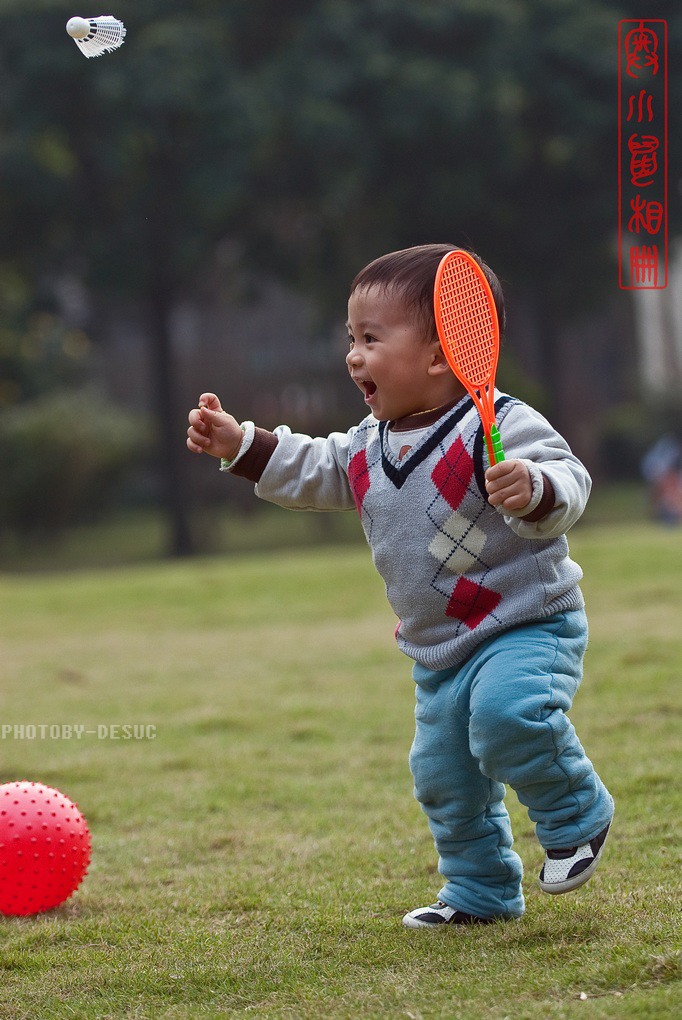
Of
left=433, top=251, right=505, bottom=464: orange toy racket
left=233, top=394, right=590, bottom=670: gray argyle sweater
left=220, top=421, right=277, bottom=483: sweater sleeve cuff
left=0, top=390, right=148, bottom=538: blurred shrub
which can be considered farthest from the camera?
left=0, top=390, right=148, bottom=538: blurred shrub

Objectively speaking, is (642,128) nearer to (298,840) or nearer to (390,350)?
(298,840)

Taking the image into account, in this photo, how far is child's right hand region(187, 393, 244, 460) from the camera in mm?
2875

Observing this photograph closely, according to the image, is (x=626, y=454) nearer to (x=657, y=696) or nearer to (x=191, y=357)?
(x=191, y=357)

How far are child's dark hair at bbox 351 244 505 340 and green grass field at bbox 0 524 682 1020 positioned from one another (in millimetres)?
1252

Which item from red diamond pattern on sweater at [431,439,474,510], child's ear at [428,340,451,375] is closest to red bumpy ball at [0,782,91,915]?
red diamond pattern on sweater at [431,439,474,510]

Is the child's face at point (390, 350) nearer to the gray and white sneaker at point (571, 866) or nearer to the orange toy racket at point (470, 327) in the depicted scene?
the orange toy racket at point (470, 327)

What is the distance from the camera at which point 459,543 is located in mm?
2682

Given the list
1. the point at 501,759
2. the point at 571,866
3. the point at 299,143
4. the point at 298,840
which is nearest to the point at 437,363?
the point at 501,759

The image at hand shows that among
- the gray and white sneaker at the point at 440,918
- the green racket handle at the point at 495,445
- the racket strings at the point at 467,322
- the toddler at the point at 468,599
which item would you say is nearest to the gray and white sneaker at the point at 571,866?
the toddler at the point at 468,599

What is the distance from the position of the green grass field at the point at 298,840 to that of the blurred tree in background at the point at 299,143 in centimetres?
961

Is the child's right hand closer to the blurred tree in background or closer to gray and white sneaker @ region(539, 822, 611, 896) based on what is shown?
gray and white sneaker @ region(539, 822, 611, 896)

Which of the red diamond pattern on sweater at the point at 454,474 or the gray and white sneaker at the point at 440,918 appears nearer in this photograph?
the red diamond pattern on sweater at the point at 454,474

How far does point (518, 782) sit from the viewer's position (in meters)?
2.60

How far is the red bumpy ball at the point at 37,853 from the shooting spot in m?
3.15
